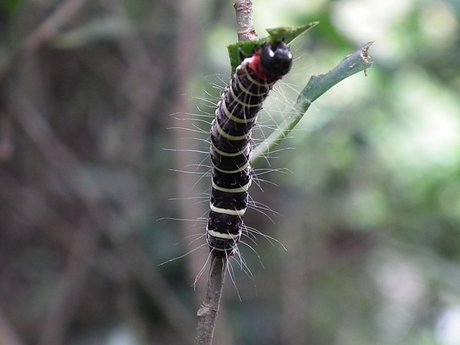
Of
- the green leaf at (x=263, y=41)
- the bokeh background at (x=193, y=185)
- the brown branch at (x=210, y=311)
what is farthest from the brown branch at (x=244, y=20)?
the bokeh background at (x=193, y=185)

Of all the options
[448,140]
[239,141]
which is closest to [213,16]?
[448,140]

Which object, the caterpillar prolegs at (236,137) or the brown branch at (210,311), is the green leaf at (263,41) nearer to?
the caterpillar prolegs at (236,137)

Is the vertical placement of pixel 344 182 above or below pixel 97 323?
above

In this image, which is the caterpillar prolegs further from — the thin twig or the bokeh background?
the bokeh background

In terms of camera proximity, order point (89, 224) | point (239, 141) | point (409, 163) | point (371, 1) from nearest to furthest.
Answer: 1. point (239, 141)
2. point (89, 224)
3. point (371, 1)
4. point (409, 163)

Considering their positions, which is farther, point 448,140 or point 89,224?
point 448,140

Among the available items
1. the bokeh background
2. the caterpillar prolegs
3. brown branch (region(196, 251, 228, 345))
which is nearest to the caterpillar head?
the caterpillar prolegs

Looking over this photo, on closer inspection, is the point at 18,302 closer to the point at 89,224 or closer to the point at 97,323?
the point at 97,323
